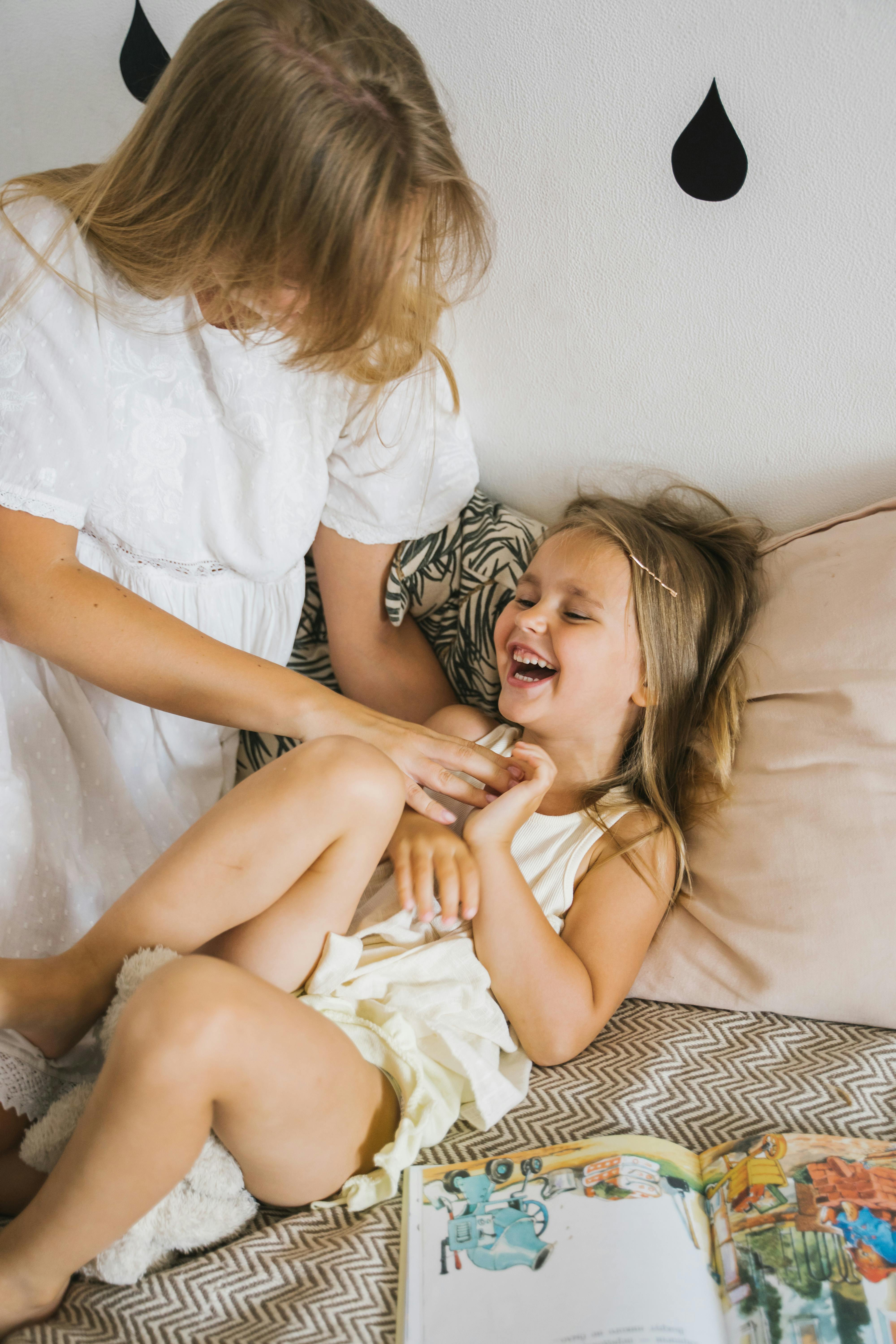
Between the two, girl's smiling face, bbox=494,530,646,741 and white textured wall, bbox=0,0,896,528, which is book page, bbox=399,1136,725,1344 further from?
white textured wall, bbox=0,0,896,528

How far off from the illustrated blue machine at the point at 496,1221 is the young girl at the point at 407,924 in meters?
0.06

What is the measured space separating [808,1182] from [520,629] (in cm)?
59

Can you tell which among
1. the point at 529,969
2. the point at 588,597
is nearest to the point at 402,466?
the point at 588,597

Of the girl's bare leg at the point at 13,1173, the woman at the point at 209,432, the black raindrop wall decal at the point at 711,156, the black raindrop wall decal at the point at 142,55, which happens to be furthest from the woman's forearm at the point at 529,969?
the black raindrop wall decal at the point at 142,55

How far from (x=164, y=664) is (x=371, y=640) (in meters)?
0.37

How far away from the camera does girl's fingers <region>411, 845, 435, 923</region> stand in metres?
0.92

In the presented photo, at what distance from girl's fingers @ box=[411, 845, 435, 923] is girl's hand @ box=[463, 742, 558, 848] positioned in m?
0.04

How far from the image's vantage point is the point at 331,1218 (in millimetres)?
763

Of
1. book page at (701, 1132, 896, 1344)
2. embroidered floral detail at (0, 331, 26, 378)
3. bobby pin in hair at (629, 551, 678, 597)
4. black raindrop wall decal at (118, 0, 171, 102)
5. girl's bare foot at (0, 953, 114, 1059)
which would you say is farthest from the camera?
black raindrop wall decal at (118, 0, 171, 102)

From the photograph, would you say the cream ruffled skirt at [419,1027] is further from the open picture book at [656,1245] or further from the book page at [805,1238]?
the book page at [805,1238]

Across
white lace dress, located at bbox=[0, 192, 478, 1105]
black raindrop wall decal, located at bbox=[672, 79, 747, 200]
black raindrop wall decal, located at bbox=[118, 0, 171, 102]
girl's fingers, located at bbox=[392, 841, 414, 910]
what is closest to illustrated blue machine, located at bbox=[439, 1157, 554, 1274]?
girl's fingers, located at bbox=[392, 841, 414, 910]

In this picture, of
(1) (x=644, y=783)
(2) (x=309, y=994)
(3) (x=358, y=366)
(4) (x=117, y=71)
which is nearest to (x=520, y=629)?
(1) (x=644, y=783)

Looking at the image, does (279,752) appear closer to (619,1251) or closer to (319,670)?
(319,670)

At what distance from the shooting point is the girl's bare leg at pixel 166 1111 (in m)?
0.65
